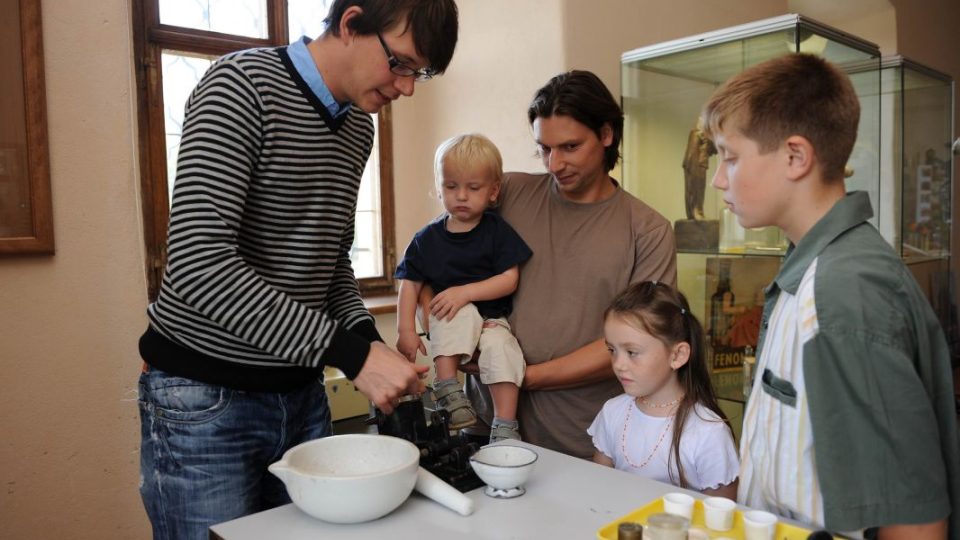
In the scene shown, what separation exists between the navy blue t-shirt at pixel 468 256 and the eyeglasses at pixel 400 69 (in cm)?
65

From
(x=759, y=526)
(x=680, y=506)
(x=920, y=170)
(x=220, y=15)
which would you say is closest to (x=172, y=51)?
(x=220, y=15)

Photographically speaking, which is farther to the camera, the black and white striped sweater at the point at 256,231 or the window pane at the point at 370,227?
the window pane at the point at 370,227

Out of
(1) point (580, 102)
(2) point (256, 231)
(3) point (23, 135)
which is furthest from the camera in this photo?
(3) point (23, 135)

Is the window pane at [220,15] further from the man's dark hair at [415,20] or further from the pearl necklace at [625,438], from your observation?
the pearl necklace at [625,438]

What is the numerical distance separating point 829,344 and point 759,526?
257 mm

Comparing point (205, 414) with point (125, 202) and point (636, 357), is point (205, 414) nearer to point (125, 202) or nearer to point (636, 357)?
point (636, 357)

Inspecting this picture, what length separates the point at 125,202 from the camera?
258 centimetres

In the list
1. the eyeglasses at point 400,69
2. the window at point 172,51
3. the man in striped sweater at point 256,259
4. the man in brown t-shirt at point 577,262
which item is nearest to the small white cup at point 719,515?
the man in striped sweater at point 256,259

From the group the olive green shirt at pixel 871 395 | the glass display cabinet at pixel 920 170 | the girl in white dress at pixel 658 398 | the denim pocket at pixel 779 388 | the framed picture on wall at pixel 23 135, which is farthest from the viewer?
the glass display cabinet at pixel 920 170

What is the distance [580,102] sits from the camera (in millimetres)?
1817

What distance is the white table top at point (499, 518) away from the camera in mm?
1122

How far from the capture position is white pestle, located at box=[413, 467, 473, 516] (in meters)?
1.18

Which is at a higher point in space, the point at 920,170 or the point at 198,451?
the point at 920,170

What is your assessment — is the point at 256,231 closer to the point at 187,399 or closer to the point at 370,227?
the point at 187,399
